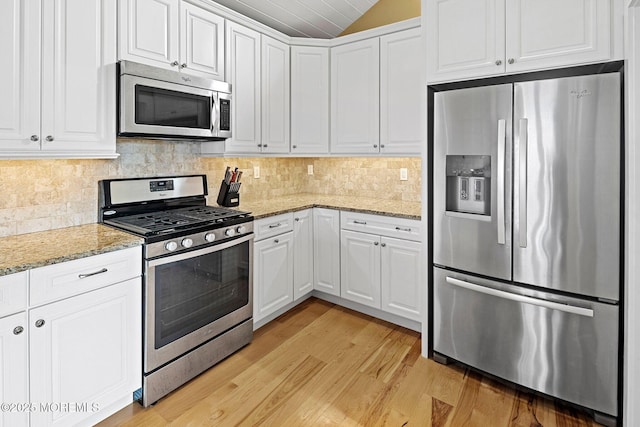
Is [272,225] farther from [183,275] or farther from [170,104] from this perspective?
[170,104]

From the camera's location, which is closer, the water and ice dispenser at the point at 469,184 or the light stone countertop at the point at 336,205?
the water and ice dispenser at the point at 469,184

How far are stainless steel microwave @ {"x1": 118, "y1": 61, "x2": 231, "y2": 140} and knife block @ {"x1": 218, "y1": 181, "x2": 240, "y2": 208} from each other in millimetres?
488

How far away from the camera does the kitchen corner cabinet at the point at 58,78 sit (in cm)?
170

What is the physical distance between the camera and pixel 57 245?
70.5 inches

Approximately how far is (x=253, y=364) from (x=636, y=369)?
2.08 meters

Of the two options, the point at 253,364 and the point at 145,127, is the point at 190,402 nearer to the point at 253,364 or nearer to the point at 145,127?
the point at 253,364

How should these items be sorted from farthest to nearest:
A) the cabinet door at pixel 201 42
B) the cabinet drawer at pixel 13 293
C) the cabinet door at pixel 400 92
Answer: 1. the cabinet door at pixel 400 92
2. the cabinet door at pixel 201 42
3. the cabinet drawer at pixel 13 293

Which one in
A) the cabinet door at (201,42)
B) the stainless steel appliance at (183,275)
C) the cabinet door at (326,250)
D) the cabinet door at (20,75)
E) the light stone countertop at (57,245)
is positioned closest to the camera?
the light stone countertop at (57,245)

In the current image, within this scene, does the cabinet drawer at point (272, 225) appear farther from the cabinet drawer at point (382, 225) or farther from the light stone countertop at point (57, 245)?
the light stone countertop at point (57, 245)

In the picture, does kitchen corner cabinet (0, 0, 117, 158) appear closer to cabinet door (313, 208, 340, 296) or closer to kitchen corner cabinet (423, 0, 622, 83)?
cabinet door (313, 208, 340, 296)

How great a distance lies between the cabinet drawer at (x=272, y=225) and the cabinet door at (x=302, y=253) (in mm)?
89

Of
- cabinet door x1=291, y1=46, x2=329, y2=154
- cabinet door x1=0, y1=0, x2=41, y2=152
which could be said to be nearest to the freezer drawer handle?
cabinet door x1=291, y1=46, x2=329, y2=154

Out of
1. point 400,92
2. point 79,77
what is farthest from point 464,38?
point 79,77

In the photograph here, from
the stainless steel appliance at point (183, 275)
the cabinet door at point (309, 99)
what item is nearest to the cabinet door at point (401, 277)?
the stainless steel appliance at point (183, 275)
